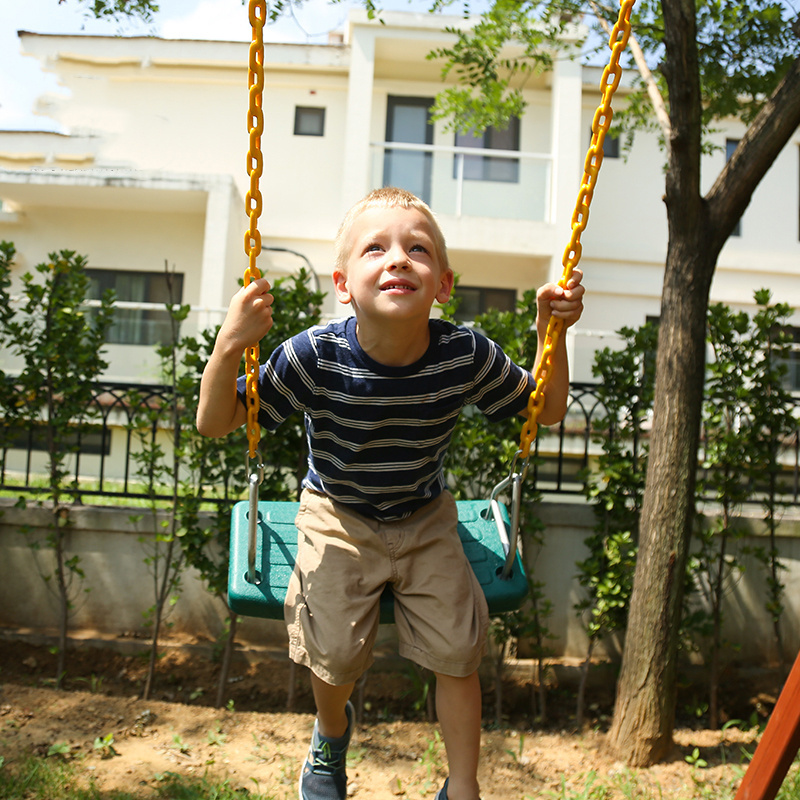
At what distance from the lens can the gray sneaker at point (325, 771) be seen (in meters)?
2.20

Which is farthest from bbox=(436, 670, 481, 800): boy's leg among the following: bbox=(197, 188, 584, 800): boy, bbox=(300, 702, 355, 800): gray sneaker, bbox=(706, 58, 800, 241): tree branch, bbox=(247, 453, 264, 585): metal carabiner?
bbox=(706, 58, 800, 241): tree branch

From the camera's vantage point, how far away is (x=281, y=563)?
2.24 meters

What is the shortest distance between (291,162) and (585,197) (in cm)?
1097

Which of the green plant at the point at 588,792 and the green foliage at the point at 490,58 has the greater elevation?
the green foliage at the point at 490,58

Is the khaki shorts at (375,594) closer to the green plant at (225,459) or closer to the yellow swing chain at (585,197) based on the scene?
the yellow swing chain at (585,197)

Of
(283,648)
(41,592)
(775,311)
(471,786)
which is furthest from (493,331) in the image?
(41,592)

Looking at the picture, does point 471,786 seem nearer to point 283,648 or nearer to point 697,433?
point 697,433

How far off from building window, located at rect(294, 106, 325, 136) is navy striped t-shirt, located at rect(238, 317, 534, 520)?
1103 cm

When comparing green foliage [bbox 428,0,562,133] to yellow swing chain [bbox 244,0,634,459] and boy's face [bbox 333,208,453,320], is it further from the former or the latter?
boy's face [bbox 333,208,453,320]

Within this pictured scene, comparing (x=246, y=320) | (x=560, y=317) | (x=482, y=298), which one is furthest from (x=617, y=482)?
(x=482, y=298)

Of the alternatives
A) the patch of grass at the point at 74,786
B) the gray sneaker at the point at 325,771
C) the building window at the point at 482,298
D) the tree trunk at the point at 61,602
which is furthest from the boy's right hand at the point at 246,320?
the building window at the point at 482,298

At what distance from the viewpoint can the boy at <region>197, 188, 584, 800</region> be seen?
196 cm

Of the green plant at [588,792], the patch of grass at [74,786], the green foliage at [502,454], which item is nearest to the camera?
the patch of grass at [74,786]

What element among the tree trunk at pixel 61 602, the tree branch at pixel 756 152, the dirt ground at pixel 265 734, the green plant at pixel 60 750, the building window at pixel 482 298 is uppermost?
the building window at pixel 482 298
